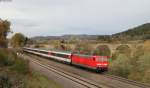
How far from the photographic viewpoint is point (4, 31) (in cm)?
4134

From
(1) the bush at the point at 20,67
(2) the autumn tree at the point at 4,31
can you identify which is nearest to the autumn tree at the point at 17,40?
(2) the autumn tree at the point at 4,31

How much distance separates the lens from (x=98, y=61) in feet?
104

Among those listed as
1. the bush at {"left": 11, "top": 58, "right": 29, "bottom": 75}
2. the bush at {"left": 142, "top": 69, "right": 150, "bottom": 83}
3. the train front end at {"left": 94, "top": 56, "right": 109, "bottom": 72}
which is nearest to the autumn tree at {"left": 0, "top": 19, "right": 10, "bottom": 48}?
the bush at {"left": 11, "top": 58, "right": 29, "bottom": 75}

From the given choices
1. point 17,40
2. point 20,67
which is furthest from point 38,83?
point 17,40

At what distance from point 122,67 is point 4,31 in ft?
66.2

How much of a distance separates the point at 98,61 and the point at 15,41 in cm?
12522

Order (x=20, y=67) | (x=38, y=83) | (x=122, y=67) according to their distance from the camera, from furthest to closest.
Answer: (x=122, y=67) → (x=20, y=67) → (x=38, y=83)

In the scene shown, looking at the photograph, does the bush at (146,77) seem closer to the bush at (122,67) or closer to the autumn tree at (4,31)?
the bush at (122,67)

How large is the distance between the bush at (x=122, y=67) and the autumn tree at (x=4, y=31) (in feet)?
52.7

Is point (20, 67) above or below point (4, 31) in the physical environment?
below

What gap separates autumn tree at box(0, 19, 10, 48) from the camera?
124ft

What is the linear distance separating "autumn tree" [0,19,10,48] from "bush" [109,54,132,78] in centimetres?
1605

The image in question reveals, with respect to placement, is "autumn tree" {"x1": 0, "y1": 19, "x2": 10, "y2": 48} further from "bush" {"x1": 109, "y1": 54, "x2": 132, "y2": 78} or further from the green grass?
the green grass

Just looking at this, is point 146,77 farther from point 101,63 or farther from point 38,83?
point 38,83
